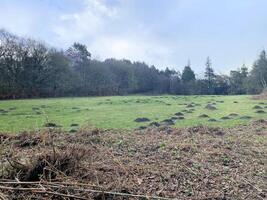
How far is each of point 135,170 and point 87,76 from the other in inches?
1994

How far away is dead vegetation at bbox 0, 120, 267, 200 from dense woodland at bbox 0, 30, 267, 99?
37.6 m

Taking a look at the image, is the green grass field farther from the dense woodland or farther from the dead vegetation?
the dense woodland

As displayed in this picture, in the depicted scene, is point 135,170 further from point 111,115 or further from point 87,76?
point 87,76

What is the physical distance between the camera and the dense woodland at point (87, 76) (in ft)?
147

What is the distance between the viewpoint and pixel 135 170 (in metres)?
6.15

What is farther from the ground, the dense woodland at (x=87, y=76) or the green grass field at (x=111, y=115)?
the dense woodland at (x=87, y=76)

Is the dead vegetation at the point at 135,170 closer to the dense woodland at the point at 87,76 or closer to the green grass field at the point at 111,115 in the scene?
the green grass field at the point at 111,115

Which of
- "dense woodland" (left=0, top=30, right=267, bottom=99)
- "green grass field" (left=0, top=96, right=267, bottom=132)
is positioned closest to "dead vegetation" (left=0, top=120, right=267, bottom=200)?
"green grass field" (left=0, top=96, right=267, bottom=132)

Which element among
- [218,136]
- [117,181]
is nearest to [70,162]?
[117,181]

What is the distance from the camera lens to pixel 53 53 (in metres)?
49.4

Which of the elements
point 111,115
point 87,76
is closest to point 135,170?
point 111,115

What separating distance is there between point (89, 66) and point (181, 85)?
21.5 m

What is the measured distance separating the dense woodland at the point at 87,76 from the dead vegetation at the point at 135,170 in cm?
3756

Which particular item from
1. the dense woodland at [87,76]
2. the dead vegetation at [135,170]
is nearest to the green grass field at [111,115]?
the dead vegetation at [135,170]
